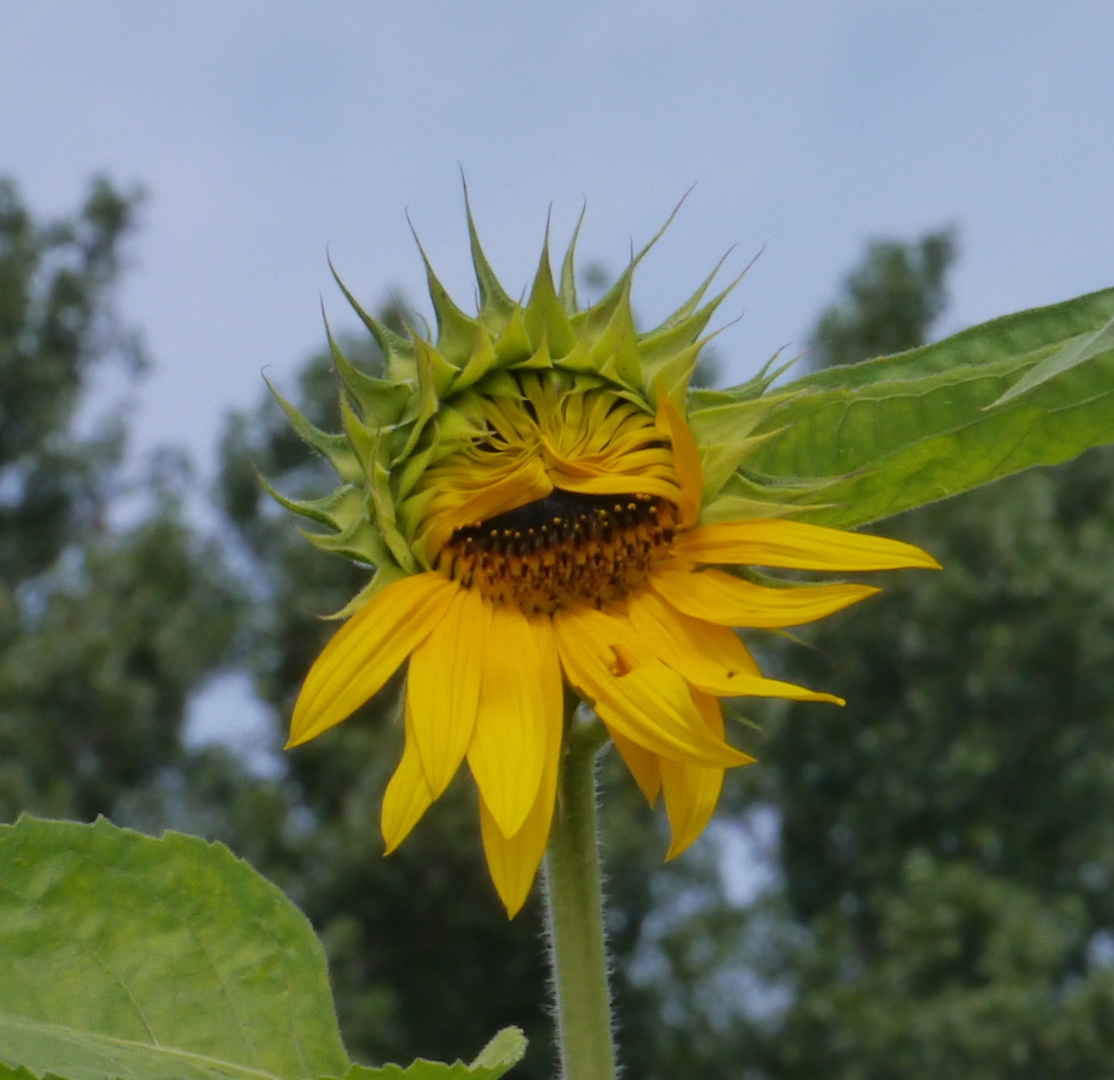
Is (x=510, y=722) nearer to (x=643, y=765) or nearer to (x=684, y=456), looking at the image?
Result: (x=643, y=765)

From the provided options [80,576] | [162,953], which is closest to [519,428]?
[162,953]

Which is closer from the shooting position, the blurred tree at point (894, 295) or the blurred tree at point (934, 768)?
the blurred tree at point (934, 768)

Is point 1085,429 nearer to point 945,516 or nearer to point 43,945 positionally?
point 43,945

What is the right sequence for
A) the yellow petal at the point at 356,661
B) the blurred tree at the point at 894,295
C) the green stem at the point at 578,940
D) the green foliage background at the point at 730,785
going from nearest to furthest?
the green stem at the point at 578,940 → the yellow petal at the point at 356,661 → the green foliage background at the point at 730,785 → the blurred tree at the point at 894,295

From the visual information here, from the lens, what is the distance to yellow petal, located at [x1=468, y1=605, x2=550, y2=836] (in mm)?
873

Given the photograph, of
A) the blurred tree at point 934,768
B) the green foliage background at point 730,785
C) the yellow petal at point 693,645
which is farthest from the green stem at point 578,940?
the blurred tree at point 934,768

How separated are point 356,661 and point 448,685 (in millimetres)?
60

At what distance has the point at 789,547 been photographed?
0.99 meters

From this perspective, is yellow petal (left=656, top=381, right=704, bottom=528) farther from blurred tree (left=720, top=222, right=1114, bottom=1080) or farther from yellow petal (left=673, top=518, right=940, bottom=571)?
blurred tree (left=720, top=222, right=1114, bottom=1080)

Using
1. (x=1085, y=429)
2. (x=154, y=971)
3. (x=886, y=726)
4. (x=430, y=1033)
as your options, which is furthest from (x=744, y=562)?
(x=886, y=726)

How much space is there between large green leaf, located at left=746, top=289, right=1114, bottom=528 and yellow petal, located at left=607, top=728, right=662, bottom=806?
186 mm

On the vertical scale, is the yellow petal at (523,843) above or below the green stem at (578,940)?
above

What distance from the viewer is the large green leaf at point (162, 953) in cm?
88

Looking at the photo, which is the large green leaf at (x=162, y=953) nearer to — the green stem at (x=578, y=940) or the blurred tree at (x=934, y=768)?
the green stem at (x=578, y=940)
